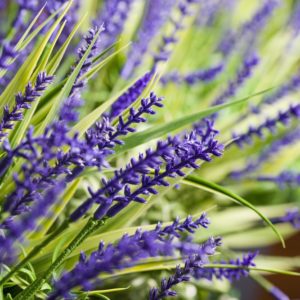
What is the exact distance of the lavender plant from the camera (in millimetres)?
397

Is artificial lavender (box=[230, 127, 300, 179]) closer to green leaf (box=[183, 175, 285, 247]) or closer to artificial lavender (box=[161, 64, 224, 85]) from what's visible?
artificial lavender (box=[161, 64, 224, 85])

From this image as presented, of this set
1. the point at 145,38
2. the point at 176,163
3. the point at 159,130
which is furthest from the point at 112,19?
the point at 176,163

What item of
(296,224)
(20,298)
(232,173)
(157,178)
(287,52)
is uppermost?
(287,52)

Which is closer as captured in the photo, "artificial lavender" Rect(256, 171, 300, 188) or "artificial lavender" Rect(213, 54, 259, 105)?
"artificial lavender" Rect(213, 54, 259, 105)

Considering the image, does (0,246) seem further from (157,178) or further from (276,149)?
(276,149)

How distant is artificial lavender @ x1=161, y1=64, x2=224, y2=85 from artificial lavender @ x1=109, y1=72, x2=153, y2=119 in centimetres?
33

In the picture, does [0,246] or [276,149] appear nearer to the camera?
[0,246]

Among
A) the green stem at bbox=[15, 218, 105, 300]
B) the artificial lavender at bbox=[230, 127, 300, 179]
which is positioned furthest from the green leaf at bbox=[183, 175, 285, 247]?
the artificial lavender at bbox=[230, 127, 300, 179]

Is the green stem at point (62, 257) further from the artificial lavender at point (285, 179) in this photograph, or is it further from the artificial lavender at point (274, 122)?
the artificial lavender at point (285, 179)

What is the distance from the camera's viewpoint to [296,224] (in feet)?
2.47

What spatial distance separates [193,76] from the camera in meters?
0.91

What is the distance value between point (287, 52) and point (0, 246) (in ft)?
3.00

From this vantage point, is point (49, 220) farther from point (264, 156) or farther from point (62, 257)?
point (264, 156)

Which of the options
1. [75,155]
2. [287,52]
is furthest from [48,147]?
[287,52]
